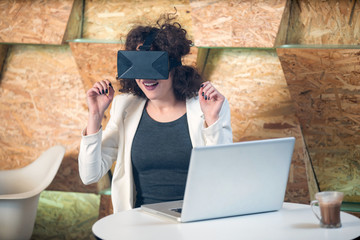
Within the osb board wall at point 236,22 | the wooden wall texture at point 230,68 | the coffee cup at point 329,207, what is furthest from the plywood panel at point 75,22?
the coffee cup at point 329,207

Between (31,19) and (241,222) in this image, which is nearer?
(241,222)

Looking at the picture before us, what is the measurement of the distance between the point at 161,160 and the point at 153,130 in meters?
0.14

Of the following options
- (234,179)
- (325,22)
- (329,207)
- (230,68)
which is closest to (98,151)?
(234,179)

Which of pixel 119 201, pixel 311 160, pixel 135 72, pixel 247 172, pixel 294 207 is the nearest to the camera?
pixel 247 172

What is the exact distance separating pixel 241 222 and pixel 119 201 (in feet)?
2.44

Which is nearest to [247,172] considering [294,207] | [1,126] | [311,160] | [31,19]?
[294,207]

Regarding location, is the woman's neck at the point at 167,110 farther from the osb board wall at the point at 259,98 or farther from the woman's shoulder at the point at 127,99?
the osb board wall at the point at 259,98

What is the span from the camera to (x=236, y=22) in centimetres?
271

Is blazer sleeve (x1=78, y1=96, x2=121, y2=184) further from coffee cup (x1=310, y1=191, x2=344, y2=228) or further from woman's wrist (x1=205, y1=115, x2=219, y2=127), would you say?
coffee cup (x1=310, y1=191, x2=344, y2=228)

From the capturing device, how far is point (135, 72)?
198cm

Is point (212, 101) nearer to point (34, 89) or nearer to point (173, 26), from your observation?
point (173, 26)

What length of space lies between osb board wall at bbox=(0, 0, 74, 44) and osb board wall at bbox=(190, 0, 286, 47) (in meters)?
0.76

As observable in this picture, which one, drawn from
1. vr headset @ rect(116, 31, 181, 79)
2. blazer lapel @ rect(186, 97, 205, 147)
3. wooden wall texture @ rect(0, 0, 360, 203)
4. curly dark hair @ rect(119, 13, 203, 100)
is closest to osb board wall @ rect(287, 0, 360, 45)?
wooden wall texture @ rect(0, 0, 360, 203)

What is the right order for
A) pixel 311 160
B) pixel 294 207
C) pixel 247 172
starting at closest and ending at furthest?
1. pixel 247 172
2. pixel 294 207
3. pixel 311 160
